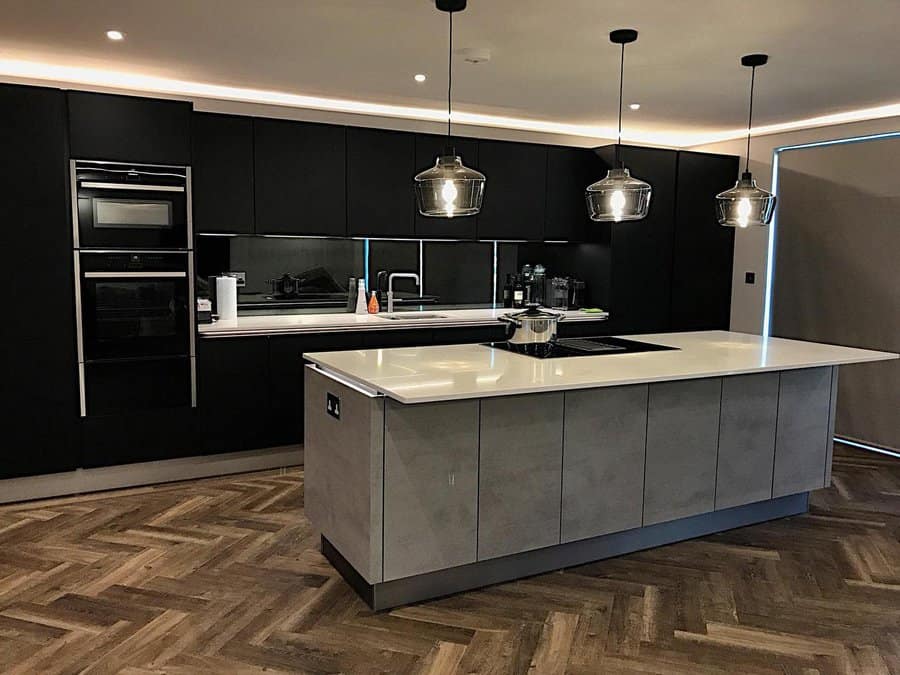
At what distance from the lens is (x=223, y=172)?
15.7 ft

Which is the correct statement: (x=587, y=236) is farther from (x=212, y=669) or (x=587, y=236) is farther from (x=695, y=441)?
(x=212, y=669)

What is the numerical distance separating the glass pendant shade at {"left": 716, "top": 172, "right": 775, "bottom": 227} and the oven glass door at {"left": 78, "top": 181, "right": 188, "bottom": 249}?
303 cm

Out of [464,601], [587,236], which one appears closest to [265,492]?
[464,601]

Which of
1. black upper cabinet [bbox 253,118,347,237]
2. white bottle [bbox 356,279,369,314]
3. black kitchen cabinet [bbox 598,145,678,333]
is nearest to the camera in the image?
black upper cabinet [bbox 253,118,347,237]

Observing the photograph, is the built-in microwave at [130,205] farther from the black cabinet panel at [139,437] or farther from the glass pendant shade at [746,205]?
the glass pendant shade at [746,205]

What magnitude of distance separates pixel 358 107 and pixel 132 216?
6.36 feet

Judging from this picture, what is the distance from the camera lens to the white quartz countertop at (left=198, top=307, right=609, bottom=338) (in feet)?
15.4

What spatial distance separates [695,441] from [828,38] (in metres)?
2.01

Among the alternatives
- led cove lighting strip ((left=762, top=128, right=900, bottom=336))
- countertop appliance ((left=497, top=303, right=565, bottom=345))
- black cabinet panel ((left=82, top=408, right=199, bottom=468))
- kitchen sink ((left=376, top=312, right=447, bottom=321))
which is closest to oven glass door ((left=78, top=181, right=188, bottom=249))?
black cabinet panel ((left=82, top=408, right=199, bottom=468))

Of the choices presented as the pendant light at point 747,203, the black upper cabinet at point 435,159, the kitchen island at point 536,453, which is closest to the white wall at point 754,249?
the black upper cabinet at point 435,159

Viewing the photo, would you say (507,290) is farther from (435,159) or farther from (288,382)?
(288,382)

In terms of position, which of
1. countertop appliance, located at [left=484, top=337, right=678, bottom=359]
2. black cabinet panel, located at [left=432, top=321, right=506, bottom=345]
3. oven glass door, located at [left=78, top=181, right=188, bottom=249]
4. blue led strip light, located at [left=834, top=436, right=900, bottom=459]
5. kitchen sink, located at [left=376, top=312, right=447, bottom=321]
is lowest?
blue led strip light, located at [left=834, top=436, right=900, bottom=459]

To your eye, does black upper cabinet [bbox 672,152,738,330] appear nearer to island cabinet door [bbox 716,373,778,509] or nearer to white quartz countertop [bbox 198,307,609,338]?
white quartz countertop [bbox 198,307,609,338]

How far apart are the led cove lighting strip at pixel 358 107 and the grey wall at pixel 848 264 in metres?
0.25
